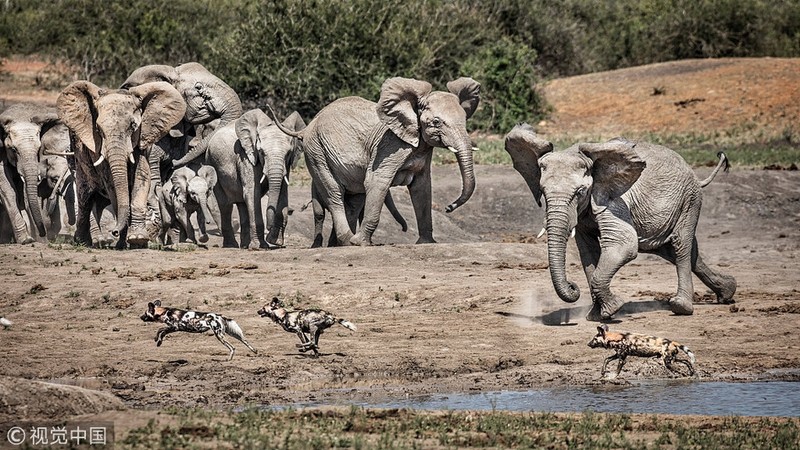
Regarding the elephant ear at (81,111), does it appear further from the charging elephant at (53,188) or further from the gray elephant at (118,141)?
the charging elephant at (53,188)

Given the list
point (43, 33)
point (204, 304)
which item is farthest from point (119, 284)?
point (43, 33)

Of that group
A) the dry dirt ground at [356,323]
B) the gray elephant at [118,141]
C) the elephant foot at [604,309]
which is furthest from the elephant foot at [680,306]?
the gray elephant at [118,141]

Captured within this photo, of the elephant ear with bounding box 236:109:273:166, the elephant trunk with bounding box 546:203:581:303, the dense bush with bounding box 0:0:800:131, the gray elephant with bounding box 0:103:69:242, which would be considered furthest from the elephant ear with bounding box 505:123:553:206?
the dense bush with bounding box 0:0:800:131

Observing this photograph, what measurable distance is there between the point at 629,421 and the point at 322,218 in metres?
11.0

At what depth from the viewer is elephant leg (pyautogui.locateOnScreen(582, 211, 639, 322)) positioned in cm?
1353

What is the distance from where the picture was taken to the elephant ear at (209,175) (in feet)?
70.0

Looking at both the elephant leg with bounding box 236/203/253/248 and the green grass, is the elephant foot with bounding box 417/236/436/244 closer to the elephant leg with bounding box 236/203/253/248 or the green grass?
the elephant leg with bounding box 236/203/253/248

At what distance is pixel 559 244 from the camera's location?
1310 cm

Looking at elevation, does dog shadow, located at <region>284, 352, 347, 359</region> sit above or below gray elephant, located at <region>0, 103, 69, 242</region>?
below

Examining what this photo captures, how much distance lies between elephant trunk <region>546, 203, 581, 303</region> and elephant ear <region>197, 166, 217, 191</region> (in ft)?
30.1

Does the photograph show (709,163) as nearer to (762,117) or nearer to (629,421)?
(762,117)

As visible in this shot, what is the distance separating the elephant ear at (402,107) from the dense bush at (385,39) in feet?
47.4

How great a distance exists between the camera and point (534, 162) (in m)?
13.9

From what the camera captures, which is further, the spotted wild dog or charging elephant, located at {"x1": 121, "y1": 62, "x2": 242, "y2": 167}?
charging elephant, located at {"x1": 121, "y1": 62, "x2": 242, "y2": 167}
